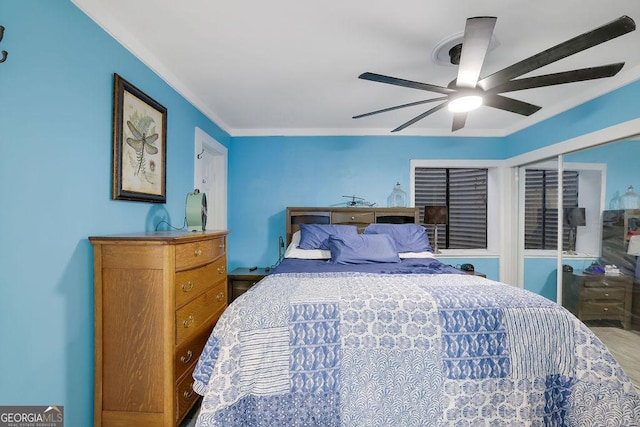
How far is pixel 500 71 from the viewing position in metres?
1.58

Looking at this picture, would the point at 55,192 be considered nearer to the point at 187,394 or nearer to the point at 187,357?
the point at 187,357

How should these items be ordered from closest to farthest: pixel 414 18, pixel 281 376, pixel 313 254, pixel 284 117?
pixel 281 376 → pixel 414 18 → pixel 313 254 → pixel 284 117

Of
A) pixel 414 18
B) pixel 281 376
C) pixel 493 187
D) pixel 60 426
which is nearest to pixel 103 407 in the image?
pixel 60 426

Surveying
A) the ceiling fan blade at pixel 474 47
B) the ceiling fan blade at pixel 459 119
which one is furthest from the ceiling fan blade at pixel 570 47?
the ceiling fan blade at pixel 459 119

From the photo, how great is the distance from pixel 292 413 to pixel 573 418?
1291mm

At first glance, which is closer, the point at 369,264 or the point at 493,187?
the point at 369,264

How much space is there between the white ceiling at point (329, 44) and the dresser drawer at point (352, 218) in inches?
48.6

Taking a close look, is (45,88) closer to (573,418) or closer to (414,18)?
(414,18)

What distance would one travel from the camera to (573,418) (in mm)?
1258

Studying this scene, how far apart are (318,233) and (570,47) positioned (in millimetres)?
2286

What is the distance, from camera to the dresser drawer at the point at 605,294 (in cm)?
259

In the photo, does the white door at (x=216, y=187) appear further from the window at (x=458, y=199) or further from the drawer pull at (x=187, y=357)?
the window at (x=458, y=199)

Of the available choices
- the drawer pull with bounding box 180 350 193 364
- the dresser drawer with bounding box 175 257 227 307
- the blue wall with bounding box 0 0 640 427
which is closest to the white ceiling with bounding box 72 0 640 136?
the blue wall with bounding box 0 0 640 427

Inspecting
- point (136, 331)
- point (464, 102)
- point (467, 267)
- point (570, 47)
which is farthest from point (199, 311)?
point (467, 267)
